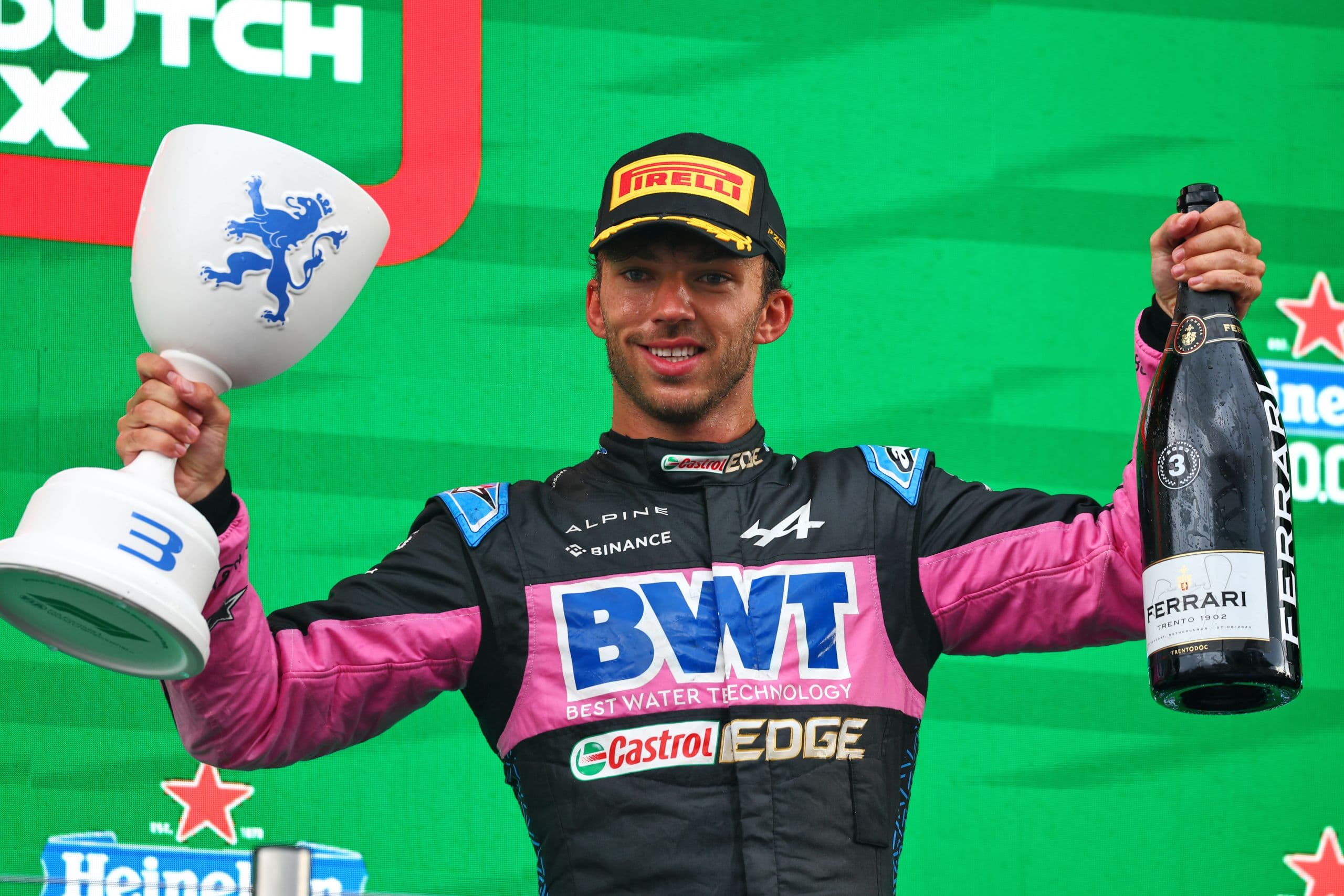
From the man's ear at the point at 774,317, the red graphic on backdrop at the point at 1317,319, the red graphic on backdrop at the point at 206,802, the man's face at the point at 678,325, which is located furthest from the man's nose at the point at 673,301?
the red graphic on backdrop at the point at 1317,319

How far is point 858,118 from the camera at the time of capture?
2527 millimetres

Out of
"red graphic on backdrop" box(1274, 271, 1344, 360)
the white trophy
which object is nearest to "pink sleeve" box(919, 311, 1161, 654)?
the white trophy

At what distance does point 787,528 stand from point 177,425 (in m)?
0.57

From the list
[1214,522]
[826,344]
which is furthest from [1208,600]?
[826,344]

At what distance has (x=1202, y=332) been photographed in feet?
4.77

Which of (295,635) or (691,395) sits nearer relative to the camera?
(295,635)

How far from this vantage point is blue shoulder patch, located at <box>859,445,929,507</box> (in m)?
1.60

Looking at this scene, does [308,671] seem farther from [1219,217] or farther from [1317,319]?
[1317,319]

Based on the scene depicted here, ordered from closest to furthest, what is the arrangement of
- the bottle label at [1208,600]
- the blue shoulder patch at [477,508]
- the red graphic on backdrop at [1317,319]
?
the bottle label at [1208,600] < the blue shoulder patch at [477,508] < the red graphic on backdrop at [1317,319]

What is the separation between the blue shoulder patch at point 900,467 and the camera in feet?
5.25

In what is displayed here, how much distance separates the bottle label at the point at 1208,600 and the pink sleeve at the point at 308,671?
22.8 inches

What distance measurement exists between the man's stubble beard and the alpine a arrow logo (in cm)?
12

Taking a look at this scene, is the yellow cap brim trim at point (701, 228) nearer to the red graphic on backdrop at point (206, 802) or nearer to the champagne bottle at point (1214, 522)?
the champagne bottle at point (1214, 522)

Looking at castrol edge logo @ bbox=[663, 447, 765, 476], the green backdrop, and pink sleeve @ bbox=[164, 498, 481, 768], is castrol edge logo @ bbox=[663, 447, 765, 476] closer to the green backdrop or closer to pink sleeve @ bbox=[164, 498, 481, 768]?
pink sleeve @ bbox=[164, 498, 481, 768]
